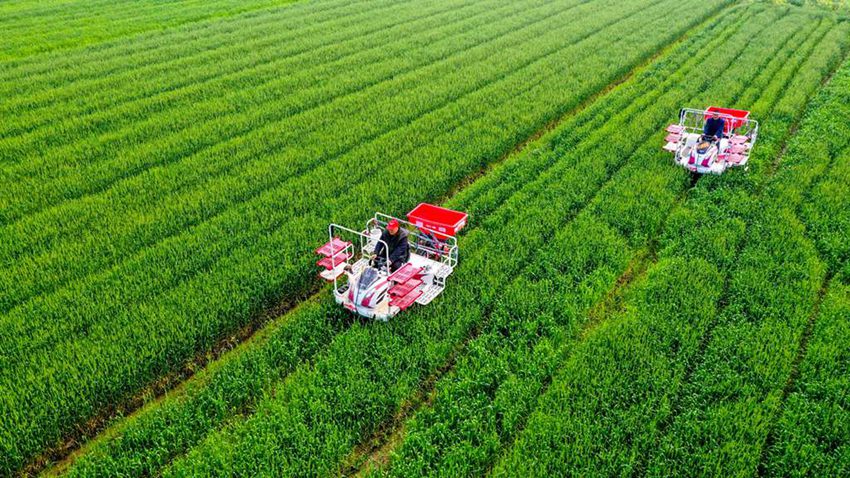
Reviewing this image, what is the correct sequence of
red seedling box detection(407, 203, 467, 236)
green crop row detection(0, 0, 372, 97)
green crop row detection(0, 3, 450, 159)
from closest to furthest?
red seedling box detection(407, 203, 467, 236) < green crop row detection(0, 3, 450, 159) < green crop row detection(0, 0, 372, 97)

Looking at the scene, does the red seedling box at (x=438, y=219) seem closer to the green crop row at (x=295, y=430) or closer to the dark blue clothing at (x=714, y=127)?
the green crop row at (x=295, y=430)

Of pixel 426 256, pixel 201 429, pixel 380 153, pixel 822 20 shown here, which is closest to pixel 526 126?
pixel 380 153

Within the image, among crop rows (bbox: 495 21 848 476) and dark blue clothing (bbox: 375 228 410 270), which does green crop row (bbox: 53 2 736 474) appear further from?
crop rows (bbox: 495 21 848 476)

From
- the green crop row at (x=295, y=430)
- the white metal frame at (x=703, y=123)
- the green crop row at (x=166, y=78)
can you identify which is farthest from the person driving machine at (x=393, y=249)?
the green crop row at (x=166, y=78)

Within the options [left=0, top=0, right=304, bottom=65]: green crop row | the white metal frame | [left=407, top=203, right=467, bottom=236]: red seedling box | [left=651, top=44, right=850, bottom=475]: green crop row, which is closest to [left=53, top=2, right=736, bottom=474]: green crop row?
[left=407, top=203, right=467, bottom=236]: red seedling box

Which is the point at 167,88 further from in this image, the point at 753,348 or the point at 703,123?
the point at 753,348
